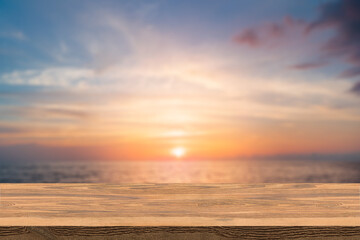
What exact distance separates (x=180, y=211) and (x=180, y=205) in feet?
0.55

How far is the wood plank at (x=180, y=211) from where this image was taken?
1732mm

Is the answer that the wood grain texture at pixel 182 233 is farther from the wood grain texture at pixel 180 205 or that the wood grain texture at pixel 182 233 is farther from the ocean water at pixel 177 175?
the ocean water at pixel 177 175

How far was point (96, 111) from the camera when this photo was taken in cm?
10338

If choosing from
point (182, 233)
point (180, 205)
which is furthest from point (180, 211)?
point (182, 233)

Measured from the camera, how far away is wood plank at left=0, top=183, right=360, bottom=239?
1.73 m

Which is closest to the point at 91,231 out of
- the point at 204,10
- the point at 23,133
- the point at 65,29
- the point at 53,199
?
the point at 53,199

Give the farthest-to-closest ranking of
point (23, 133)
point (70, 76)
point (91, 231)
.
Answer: point (70, 76) < point (23, 133) < point (91, 231)

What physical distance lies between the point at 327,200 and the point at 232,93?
109 meters

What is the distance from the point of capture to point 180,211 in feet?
6.65

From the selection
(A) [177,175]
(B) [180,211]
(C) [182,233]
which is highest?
(A) [177,175]

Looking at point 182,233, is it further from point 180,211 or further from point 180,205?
point 180,205

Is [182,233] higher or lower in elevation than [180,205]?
lower

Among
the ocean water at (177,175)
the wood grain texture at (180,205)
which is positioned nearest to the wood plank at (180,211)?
the wood grain texture at (180,205)

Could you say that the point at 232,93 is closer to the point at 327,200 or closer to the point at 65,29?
the point at 65,29
